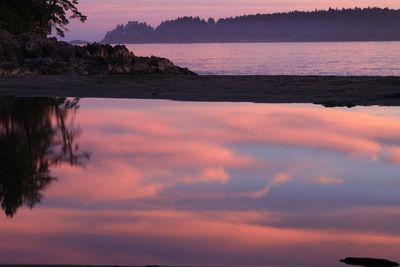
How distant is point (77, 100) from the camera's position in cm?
2569

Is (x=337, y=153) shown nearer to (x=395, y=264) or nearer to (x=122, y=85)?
(x=395, y=264)

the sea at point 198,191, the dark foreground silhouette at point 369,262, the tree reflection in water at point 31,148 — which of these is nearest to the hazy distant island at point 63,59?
the tree reflection in water at point 31,148

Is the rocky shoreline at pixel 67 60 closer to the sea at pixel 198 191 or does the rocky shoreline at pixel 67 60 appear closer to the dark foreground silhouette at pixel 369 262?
the sea at pixel 198 191

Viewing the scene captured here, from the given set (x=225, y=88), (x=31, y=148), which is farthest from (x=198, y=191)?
(x=225, y=88)

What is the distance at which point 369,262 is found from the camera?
→ 6.87 metres

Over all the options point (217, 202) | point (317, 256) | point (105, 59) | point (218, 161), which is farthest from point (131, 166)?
point (105, 59)

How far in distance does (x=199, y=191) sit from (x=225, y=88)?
1778 cm

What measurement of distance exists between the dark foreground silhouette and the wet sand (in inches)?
657

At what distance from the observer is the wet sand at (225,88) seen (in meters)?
25.0

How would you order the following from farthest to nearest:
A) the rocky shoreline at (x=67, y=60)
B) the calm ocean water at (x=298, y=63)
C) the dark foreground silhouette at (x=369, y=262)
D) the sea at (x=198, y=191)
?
the calm ocean water at (x=298, y=63) → the rocky shoreline at (x=67, y=60) → the sea at (x=198, y=191) → the dark foreground silhouette at (x=369, y=262)

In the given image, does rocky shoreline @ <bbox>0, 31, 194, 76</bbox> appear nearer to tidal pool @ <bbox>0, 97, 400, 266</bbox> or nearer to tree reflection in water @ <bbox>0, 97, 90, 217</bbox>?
tree reflection in water @ <bbox>0, 97, 90, 217</bbox>

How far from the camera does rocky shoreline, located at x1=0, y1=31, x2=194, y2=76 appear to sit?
3576 cm

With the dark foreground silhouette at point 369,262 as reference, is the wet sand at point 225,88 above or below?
above

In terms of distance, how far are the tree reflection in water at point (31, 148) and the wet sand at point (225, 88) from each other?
495 centimetres
